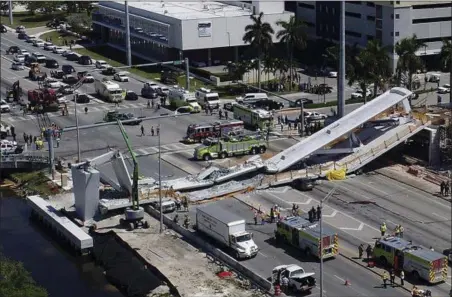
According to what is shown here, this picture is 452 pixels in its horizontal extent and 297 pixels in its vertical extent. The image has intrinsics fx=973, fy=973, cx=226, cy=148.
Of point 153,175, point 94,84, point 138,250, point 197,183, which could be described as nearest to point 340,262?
point 138,250

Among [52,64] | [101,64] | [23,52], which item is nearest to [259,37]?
[101,64]

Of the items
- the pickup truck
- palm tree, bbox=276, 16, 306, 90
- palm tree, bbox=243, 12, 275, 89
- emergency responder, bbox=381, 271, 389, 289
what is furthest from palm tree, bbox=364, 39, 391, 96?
the pickup truck

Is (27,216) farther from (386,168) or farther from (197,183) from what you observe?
(386,168)

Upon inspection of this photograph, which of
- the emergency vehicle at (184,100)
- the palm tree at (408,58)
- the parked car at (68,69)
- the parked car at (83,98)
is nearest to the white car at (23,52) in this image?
the parked car at (68,69)

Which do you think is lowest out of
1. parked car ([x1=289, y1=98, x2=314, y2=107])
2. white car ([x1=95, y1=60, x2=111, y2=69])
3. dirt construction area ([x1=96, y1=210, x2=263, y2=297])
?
dirt construction area ([x1=96, y1=210, x2=263, y2=297])

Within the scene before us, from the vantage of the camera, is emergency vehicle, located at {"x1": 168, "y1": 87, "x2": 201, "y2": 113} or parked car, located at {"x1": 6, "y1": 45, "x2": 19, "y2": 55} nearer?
emergency vehicle, located at {"x1": 168, "y1": 87, "x2": 201, "y2": 113}

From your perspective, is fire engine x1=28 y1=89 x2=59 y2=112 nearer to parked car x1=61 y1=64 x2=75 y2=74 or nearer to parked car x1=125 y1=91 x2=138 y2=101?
Result: parked car x1=125 y1=91 x2=138 y2=101
